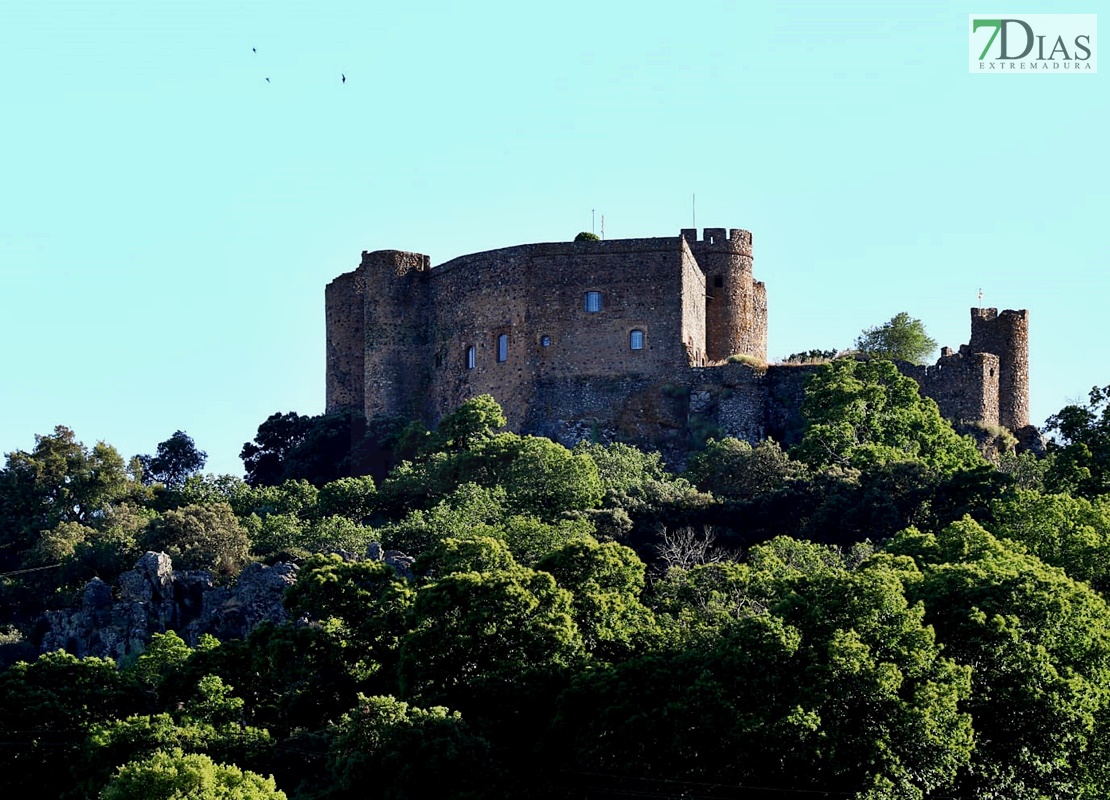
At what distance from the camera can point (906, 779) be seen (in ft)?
131

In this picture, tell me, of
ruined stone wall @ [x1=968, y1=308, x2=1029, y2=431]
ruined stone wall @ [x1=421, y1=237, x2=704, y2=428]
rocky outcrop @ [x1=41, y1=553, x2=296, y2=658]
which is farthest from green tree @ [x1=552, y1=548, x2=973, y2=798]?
ruined stone wall @ [x1=968, y1=308, x2=1029, y2=431]

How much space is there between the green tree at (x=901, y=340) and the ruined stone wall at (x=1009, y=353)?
31.8ft

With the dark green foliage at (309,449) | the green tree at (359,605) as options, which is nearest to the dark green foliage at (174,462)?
the dark green foliage at (309,449)

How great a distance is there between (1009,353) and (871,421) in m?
7.87

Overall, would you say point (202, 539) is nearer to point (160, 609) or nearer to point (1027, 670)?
point (160, 609)

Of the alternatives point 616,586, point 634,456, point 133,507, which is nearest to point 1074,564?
point 616,586

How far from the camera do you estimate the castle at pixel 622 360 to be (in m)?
70.1

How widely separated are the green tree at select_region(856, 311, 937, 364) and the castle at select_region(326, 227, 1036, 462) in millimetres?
9632

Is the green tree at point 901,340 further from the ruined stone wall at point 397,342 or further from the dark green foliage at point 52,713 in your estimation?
the dark green foliage at point 52,713

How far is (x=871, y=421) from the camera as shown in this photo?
6581 cm

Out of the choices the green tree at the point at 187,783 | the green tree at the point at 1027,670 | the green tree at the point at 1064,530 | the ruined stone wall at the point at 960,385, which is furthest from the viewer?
the ruined stone wall at the point at 960,385

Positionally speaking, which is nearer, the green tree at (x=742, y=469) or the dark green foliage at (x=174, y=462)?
the green tree at (x=742, y=469)

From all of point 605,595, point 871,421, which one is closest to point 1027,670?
point 605,595

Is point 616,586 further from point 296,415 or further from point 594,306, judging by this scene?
point 296,415
